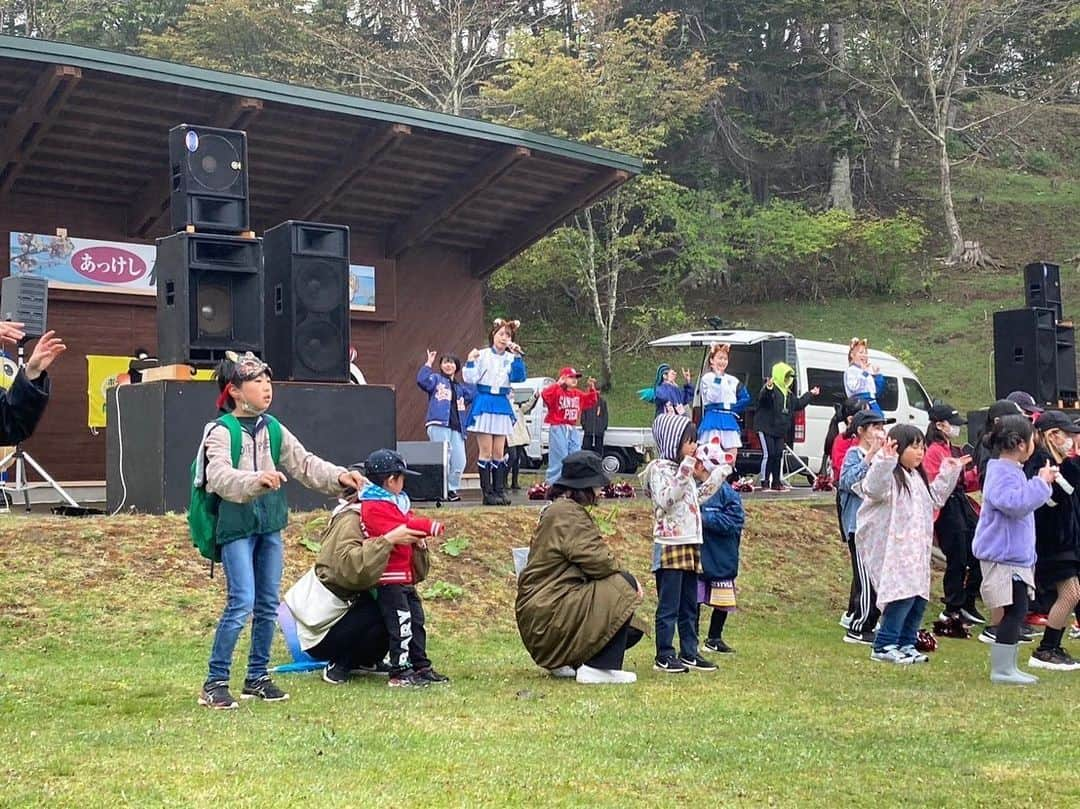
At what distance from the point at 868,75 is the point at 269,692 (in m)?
32.5

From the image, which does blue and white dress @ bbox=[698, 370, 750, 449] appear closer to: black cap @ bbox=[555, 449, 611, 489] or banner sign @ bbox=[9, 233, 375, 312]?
banner sign @ bbox=[9, 233, 375, 312]

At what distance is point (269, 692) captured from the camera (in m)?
6.43

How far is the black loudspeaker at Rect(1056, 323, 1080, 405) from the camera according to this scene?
53.5 feet

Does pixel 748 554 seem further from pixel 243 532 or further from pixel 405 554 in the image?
pixel 243 532

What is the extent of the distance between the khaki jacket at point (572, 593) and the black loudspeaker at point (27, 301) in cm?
676

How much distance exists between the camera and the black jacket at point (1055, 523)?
8148 millimetres

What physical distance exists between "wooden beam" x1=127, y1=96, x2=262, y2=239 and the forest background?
1431 cm

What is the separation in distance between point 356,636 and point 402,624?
1.01ft

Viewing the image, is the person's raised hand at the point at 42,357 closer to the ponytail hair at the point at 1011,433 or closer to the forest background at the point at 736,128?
the ponytail hair at the point at 1011,433

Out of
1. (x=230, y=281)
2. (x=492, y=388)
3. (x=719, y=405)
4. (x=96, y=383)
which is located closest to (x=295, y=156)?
(x=96, y=383)

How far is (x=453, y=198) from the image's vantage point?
17125 millimetres

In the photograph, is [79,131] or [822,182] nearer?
[79,131]

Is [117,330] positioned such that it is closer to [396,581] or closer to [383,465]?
[383,465]

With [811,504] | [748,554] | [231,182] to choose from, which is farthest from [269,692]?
[811,504]
